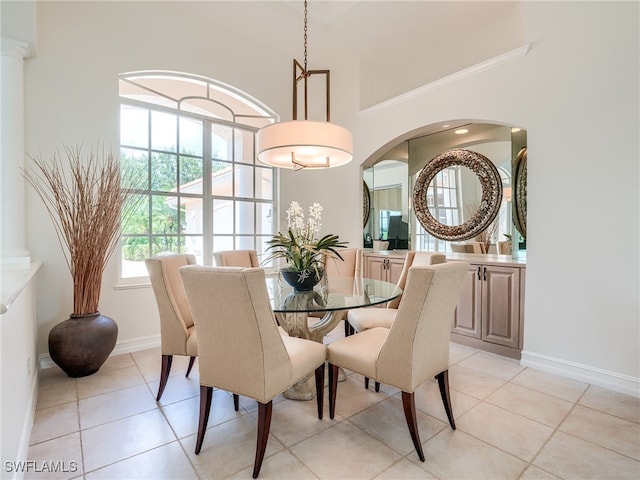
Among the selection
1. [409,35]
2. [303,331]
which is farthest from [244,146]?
[303,331]

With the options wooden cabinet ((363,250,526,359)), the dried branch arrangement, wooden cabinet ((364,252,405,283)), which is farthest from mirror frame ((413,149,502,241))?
the dried branch arrangement

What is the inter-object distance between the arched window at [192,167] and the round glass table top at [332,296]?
148 cm

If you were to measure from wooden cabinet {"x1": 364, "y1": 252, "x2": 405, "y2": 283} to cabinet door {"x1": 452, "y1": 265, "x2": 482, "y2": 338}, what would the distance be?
2.66 ft

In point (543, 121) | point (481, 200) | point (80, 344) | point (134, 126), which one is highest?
point (134, 126)

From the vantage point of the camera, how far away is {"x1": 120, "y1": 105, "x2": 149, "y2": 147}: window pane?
3.34 m

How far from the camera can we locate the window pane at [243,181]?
13.8 ft

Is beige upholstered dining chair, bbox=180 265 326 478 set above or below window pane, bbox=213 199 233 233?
below

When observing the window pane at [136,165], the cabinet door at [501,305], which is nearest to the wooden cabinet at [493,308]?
the cabinet door at [501,305]

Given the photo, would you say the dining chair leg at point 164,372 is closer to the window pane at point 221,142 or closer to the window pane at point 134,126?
the window pane at point 134,126

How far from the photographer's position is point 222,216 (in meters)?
4.07

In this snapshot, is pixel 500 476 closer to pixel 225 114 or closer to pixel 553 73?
pixel 553 73

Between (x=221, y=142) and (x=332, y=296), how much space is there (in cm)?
272

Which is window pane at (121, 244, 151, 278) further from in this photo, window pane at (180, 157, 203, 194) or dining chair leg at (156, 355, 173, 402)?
dining chair leg at (156, 355, 173, 402)

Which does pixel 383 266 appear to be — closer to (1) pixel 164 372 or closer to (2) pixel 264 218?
(2) pixel 264 218
